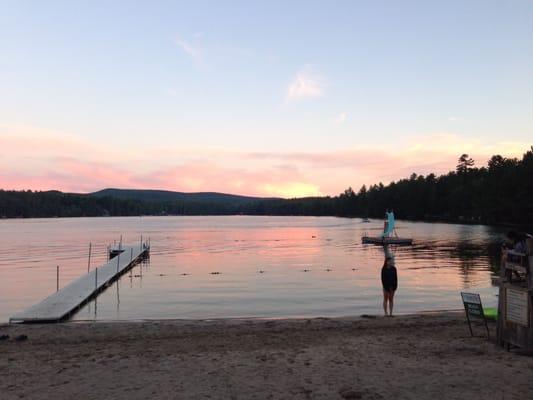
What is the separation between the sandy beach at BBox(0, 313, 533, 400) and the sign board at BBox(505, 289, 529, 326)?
765 millimetres

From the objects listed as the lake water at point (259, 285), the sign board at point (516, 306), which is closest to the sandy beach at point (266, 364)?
the sign board at point (516, 306)

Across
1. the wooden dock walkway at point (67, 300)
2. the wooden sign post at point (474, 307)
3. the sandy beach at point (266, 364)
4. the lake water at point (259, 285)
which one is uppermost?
the wooden sign post at point (474, 307)

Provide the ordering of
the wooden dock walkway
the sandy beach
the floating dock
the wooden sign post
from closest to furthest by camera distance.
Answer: the sandy beach
the wooden sign post
the wooden dock walkway
the floating dock

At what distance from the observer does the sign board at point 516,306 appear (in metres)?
10.9

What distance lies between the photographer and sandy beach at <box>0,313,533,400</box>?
8.95 m

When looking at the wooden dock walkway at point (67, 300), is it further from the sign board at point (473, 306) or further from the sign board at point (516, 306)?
the sign board at point (516, 306)

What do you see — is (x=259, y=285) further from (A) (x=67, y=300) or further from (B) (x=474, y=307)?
(B) (x=474, y=307)

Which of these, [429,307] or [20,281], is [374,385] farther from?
[20,281]

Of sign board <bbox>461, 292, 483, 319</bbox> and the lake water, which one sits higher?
sign board <bbox>461, 292, 483, 319</bbox>

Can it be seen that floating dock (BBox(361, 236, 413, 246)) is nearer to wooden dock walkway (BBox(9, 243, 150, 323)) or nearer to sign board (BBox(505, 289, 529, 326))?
wooden dock walkway (BBox(9, 243, 150, 323))

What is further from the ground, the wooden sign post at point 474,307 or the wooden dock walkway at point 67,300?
the wooden sign post at point 474,307

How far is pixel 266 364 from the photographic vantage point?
1079 cm

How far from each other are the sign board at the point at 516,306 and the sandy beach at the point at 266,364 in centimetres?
77

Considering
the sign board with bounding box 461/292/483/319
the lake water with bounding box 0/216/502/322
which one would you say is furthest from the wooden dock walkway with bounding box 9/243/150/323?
the sign board with bounding box 461/292/483/319
